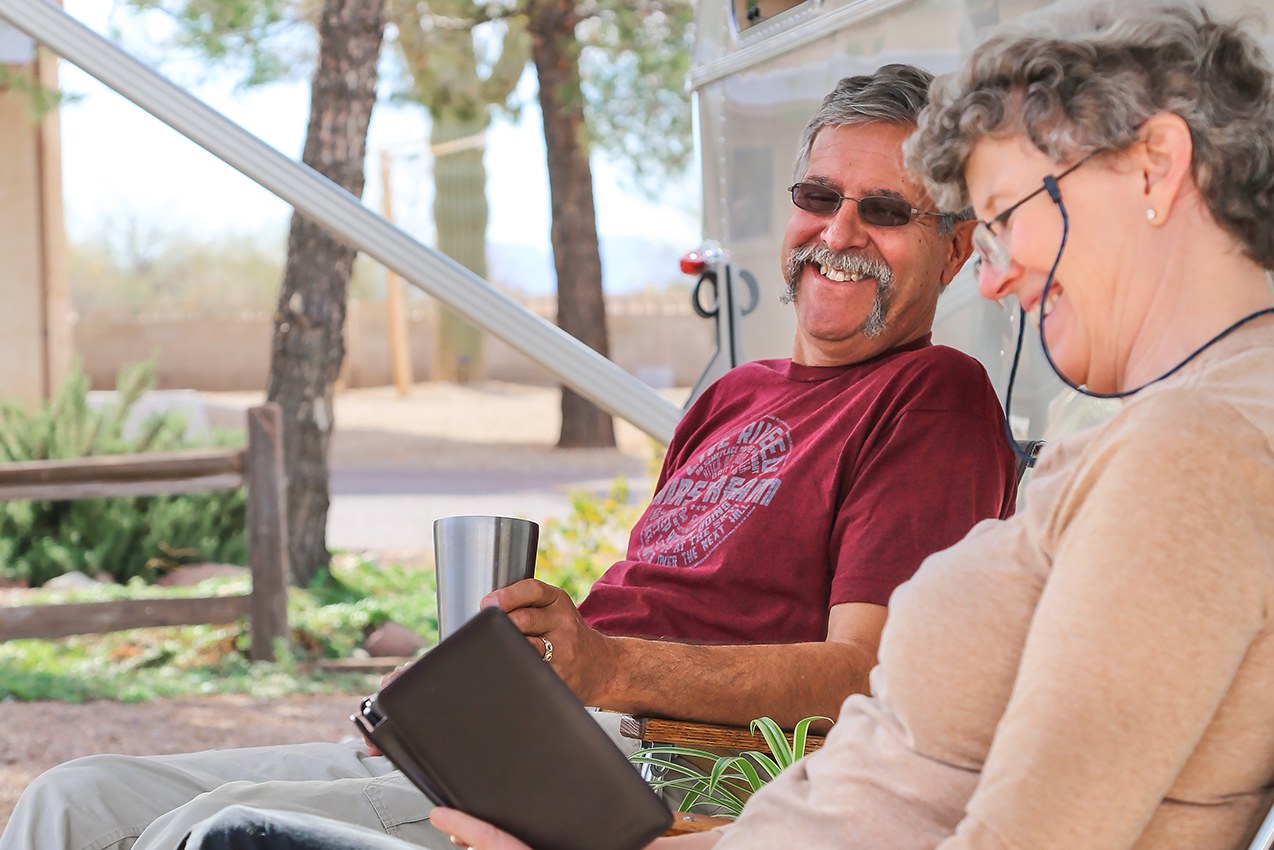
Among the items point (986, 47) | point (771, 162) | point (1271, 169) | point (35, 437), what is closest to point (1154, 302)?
point (1271, 169)

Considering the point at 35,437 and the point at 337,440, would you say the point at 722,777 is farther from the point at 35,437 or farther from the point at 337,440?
the point at 337,440

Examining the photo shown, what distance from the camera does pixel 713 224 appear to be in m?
4.30

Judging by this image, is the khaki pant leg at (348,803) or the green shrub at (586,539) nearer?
the khaki pant leg at (348,803)

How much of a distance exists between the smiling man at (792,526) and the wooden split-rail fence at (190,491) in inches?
178

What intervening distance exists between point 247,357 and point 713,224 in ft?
79.9

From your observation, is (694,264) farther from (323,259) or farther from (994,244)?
(323,259)

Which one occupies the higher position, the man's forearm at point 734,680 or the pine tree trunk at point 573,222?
the pine tree trunk at point 573,222

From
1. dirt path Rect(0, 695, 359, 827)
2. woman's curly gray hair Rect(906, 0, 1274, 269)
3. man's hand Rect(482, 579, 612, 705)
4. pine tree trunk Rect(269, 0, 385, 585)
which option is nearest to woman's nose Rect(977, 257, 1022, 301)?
woman's curly gray hair Rect(906, 0, 1274, 269)

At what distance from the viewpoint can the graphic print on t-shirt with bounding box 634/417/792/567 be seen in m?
2.42

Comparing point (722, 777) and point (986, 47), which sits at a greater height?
point (986, 47)

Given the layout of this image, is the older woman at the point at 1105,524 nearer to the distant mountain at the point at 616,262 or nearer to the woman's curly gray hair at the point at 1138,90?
the woman's curly gray hair at the point at 1138,90

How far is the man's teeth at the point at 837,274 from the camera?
253 cm

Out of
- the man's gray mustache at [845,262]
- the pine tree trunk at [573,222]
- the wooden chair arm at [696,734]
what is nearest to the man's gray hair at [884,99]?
the man's gray mustache at [845,262]

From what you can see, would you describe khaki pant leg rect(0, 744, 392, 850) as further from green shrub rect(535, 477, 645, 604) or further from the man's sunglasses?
green shrub rect(535, 477, 645, 604)
